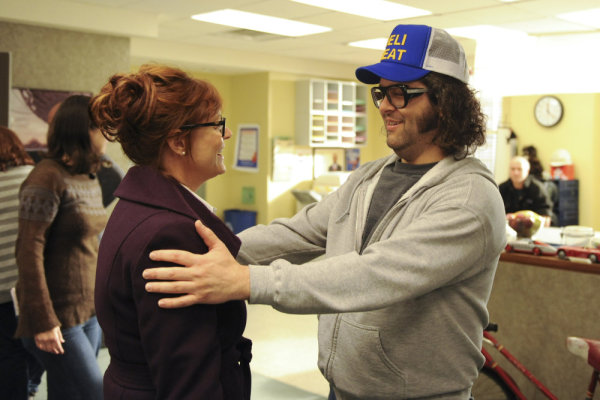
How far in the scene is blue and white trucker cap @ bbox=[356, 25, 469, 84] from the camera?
1.59m

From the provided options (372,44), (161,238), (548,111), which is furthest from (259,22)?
(161,238)

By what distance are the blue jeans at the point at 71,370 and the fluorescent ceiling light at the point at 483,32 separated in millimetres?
5012

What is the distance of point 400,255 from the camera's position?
1.31 meters

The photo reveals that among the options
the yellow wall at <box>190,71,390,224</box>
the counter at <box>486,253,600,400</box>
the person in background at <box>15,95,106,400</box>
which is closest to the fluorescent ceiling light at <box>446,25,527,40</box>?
the yellow wall at <box>190,71,390,224</box>

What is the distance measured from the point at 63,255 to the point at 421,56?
60.7 inches

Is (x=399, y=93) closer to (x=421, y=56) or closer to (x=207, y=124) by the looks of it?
(x=421, y=56)

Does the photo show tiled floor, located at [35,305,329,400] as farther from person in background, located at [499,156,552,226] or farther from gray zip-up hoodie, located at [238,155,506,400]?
gray zip-up hoodie, located at [238,155,506,400]

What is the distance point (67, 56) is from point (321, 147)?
5.03 metres

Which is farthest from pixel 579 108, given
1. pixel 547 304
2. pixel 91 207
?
pixel 91 207

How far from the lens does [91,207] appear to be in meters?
2.46

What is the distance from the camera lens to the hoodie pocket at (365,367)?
1505 mm

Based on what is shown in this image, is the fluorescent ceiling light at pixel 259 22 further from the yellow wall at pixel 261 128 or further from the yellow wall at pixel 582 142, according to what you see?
the yellow wall at pixel 582 142

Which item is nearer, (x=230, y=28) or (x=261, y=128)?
(x=230, y=28)

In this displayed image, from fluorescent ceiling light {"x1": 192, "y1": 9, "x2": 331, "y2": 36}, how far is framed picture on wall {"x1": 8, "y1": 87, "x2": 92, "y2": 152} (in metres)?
1.58
